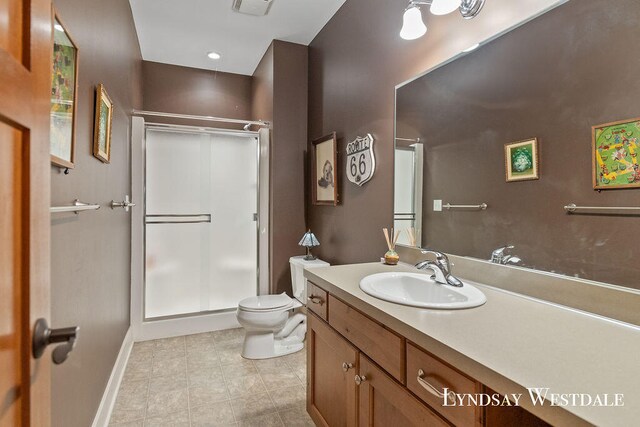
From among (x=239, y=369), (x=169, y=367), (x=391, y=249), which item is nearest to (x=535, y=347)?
(x=391, y=249)

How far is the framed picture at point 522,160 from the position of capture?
1212mm

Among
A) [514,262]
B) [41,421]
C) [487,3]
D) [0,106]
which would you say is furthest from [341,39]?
[41,421]

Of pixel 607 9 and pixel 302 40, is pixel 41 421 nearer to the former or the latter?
pixel 607 9

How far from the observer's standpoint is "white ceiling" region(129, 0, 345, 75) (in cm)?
266

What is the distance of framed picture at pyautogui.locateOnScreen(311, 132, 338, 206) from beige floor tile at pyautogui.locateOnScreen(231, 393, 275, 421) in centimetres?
145

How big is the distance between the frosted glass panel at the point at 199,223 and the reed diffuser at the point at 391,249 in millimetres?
1686

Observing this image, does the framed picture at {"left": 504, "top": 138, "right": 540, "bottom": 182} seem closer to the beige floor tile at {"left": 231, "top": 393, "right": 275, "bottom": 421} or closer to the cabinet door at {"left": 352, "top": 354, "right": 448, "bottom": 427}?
the cabinet door at {"left": 352, "top": 354, "right": 448, "bottom": 427}

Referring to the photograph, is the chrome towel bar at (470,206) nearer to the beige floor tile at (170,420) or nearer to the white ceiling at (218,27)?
the beige floor tile at (170,420)

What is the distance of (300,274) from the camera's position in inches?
113

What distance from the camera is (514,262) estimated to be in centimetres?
128

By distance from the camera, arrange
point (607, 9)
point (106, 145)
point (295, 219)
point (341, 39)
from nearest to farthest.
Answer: point (607, 9) → point (106, 145) → point (341, 39) → point (295, 219)

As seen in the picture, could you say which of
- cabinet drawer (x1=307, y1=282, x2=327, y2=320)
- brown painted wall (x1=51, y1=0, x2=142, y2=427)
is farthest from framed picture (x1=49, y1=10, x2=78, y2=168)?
cabinet drawer (x1=307, y1=282, x2=327, y2=320)

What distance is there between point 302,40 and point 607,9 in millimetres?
2597

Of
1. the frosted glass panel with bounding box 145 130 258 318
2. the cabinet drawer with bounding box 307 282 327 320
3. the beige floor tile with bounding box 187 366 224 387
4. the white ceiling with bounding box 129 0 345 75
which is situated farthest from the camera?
the frosted glass panel with bounding box 145 130 258 318
